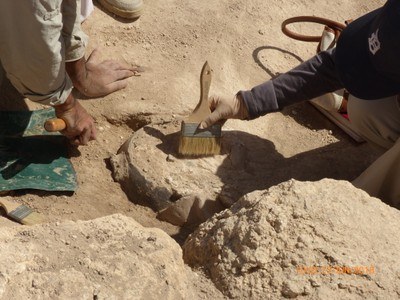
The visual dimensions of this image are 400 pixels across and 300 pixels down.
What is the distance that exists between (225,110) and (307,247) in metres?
1.11

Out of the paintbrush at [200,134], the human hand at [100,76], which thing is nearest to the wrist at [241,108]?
the paintbrush at [200,134]

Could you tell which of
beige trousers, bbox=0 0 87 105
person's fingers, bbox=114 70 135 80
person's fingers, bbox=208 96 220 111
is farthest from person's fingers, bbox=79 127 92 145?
person's fingers, bbox=208 96 220 111

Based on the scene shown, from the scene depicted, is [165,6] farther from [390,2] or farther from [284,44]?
[390,2]

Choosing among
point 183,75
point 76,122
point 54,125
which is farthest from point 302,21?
point 54,125

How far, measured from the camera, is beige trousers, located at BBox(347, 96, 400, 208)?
2.47 m

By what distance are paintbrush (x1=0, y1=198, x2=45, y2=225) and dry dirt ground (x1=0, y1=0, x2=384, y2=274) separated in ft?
0.21

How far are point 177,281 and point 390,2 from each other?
1.31m

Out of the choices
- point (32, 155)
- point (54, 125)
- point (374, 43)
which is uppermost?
point (374, 43)

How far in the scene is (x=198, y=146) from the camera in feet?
8.79

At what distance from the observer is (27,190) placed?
2543 mm

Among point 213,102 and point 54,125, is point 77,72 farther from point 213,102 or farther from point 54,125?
point 213,102

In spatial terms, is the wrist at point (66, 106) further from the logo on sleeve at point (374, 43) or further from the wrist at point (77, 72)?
the logo on sleeve at point (374, 43)

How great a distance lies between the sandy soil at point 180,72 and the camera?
8.60 ft

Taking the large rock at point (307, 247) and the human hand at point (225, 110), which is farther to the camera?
the human hand at point (225, 110)
